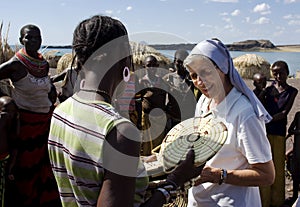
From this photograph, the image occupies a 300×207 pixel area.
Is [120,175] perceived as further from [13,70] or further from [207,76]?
[13,70]

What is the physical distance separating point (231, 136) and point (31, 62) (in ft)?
8.22

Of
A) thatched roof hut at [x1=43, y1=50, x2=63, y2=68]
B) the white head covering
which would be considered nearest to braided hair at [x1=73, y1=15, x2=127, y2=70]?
the white head covering

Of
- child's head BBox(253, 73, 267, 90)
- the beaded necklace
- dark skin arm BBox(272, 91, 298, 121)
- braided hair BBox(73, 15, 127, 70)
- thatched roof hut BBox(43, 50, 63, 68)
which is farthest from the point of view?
thatched roof hut BBox(43, 50, 63, 68)

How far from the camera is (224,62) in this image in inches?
83.6

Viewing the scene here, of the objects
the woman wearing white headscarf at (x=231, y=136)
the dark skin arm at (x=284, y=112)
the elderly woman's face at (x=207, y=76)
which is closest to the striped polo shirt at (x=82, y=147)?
the woman wearing white headscarf at (x=231, y=136)

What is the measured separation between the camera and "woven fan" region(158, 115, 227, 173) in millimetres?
1765

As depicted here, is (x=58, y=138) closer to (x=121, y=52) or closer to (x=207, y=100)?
(x=121, y=52)

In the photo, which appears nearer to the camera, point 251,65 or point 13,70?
point 13,70

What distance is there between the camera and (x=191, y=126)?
6.79 feet

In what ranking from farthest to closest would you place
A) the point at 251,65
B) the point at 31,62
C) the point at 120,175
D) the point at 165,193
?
the point at 251,65 → the point at 31,62 → the point at 165,193 → the point at 120,175

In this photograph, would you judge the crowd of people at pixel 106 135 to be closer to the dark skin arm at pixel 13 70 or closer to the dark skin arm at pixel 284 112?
the dark skin arm at pixel 13 70

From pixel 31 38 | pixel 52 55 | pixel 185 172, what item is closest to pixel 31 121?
pixel 31 38

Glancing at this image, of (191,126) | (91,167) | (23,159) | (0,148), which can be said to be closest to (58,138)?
(91,167)

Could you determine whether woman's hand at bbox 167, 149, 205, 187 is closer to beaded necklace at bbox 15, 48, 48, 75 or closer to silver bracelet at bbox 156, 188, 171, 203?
silver bracelet at bbox 156, 188, 171, 203
